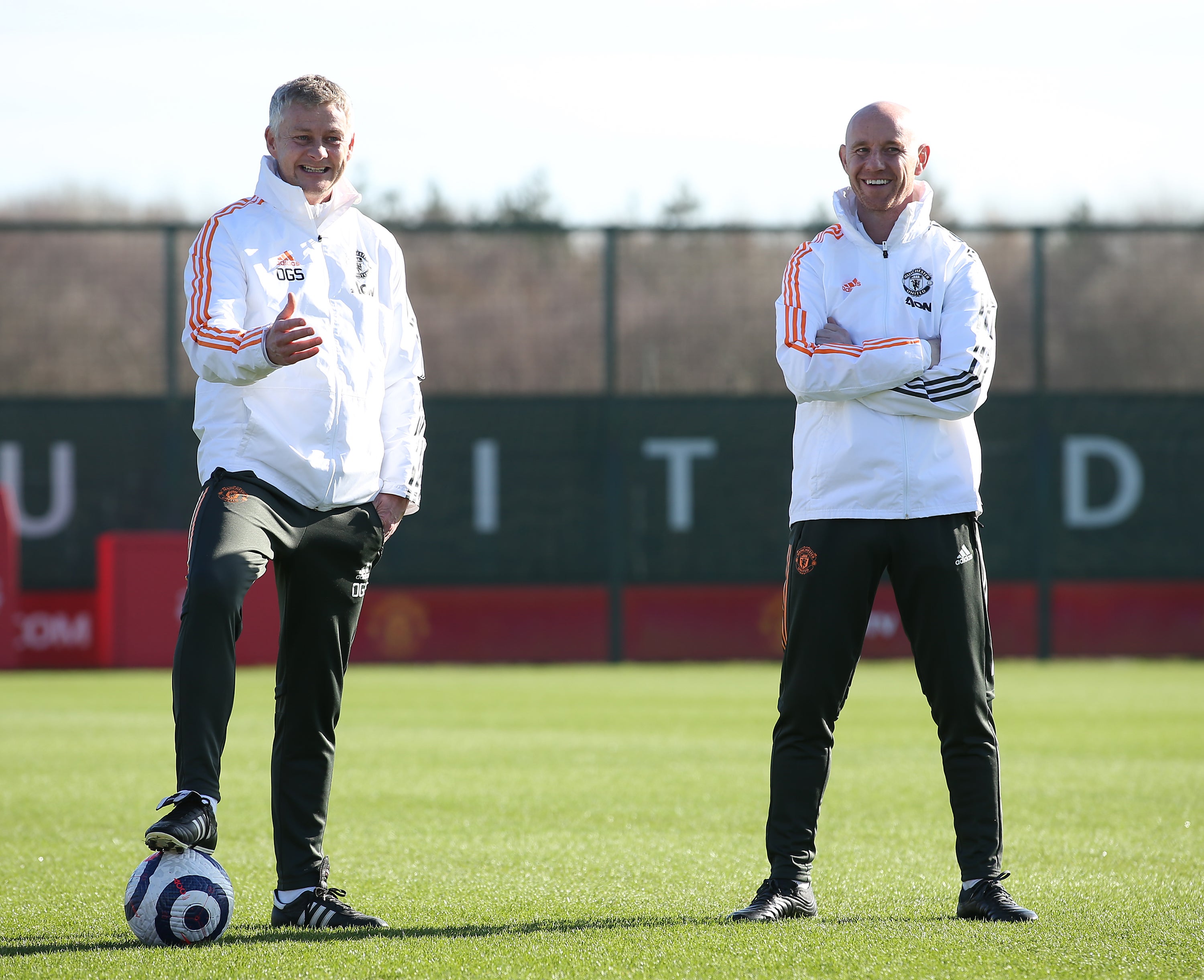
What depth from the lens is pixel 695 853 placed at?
5016 millimetres

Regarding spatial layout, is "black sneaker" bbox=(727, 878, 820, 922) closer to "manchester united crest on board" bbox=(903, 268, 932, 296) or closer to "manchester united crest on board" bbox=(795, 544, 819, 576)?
"manchester united crest on board" bbox=(795, 544, 819, 576)

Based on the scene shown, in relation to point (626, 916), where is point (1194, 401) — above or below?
above

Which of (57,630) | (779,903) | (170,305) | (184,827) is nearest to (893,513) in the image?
(779,903)

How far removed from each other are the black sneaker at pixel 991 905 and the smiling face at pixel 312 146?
7.24 ft

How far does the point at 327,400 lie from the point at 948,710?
5.30 ft

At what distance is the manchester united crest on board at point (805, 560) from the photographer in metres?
3.88

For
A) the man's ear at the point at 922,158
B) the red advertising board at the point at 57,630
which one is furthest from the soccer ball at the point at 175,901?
the red advertising board at the point at 57,630

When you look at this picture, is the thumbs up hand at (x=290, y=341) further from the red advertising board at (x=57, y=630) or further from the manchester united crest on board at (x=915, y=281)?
the red advertising board at (x=57, y=630)

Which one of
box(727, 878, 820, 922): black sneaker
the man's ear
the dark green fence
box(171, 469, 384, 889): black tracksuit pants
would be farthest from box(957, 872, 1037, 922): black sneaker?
the dark green fence

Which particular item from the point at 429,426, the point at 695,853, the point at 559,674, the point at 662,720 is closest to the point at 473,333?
the point at 429,426

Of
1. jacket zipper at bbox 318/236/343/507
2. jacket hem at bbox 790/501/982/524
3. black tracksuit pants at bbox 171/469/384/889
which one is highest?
jacket zipper at bbox 318/236/343/507

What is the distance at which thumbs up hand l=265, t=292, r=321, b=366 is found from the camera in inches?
138

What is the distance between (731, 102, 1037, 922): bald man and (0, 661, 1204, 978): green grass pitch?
1.03ft

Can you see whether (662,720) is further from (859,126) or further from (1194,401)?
(1194,401)
